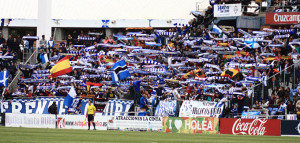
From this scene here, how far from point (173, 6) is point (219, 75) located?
19.8 m

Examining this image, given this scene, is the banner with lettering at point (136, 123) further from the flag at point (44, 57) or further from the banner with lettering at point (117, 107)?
the flag at point (44, 57)

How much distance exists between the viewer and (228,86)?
1523 inches

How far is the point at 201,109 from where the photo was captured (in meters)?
37.3

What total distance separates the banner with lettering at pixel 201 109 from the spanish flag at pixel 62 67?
1019 cm

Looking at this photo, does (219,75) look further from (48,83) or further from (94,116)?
(48,83)

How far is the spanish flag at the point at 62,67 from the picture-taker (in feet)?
144

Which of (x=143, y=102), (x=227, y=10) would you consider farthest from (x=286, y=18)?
(x=143, y=102)

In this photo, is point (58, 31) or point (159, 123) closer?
point (159, 123)

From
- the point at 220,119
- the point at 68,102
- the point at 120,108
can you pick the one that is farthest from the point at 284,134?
the point at 68,102

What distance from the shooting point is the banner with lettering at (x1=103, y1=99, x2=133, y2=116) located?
40062 mm

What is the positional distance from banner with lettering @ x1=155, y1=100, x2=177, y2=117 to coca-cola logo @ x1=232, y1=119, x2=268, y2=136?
4435 mm

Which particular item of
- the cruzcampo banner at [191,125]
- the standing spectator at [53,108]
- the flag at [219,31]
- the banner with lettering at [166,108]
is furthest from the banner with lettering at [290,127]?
the standing spectator at [53,108]

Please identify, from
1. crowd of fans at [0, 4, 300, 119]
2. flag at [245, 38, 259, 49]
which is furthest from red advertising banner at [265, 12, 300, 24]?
flag at [245, 38, 259, 49]

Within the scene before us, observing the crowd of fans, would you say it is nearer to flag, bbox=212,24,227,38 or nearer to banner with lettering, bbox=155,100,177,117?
flag, bbox=212,24,227,38
